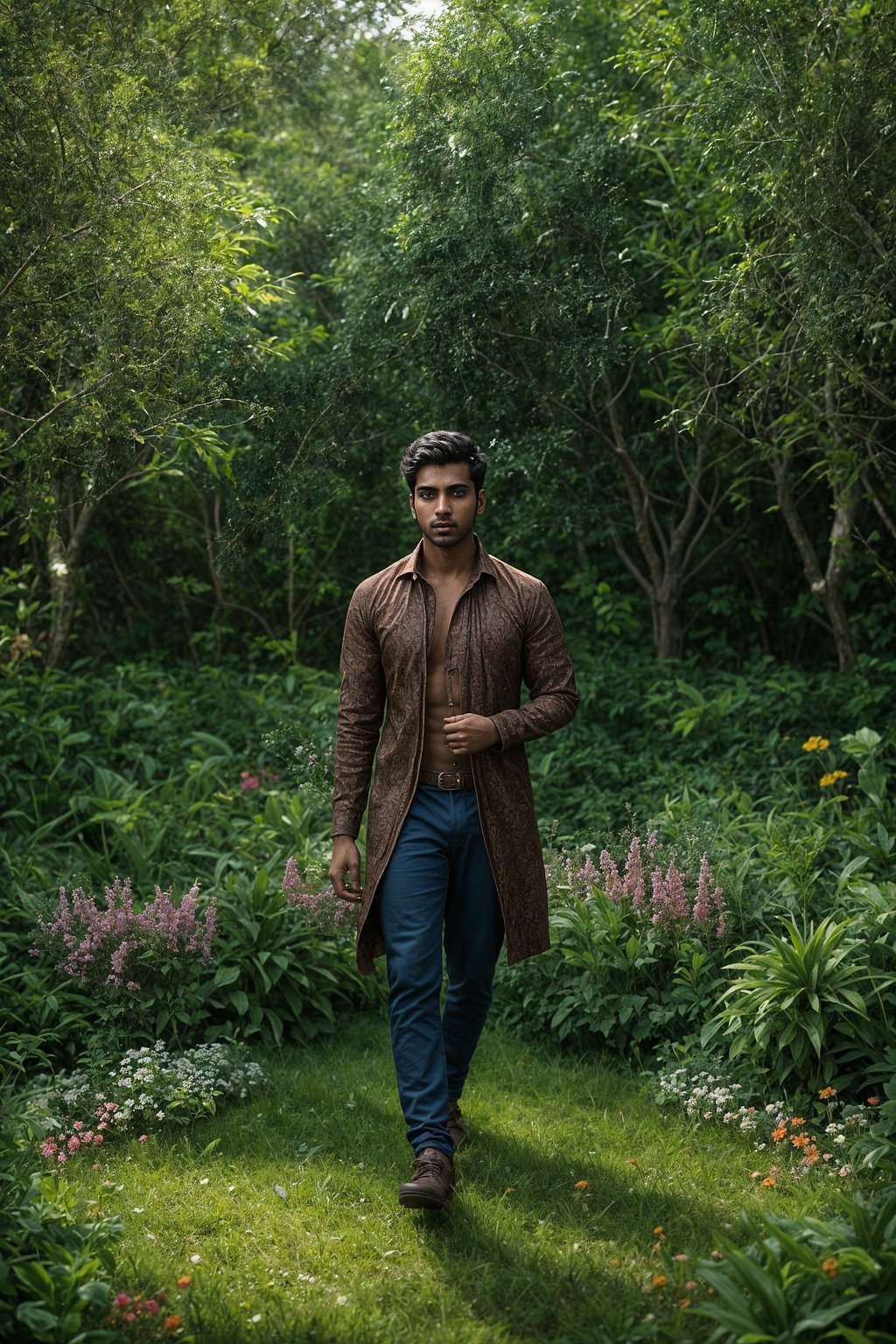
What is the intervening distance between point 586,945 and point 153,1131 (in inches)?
66.0

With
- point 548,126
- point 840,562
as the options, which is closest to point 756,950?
point 840,562

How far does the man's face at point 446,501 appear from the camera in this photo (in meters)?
3.69

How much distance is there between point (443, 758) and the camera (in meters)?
3.70

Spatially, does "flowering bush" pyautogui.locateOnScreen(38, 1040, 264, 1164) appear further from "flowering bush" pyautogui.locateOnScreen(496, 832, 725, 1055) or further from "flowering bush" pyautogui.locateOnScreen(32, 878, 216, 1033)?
"flowering bush" pyautogui.locateOnScreen(496, 832, 725, 1055)

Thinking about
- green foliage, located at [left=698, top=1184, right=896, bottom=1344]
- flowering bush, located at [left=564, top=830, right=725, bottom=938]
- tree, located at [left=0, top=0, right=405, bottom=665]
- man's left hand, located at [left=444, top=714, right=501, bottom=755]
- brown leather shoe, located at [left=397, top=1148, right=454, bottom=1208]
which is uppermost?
tree, located at [left=0, top=0, right=405, bottom=665]

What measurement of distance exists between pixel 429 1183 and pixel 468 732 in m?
1.16

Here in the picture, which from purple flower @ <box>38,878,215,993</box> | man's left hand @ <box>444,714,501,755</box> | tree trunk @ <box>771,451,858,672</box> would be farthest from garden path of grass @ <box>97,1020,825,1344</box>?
tree trunk @ <box>771,451,858,672</box>

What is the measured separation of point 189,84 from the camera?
583 cm

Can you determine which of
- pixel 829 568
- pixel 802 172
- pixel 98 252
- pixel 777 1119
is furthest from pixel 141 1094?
pixel 829 568

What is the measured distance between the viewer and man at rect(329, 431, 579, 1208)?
3574mm

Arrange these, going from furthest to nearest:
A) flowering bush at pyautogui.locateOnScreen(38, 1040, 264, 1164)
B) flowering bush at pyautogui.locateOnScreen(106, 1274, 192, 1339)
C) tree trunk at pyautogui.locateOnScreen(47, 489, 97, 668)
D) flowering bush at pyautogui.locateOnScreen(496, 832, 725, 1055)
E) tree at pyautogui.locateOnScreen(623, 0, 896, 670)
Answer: tree trunk at pyautogui.locateOnScreen(47, 489, 97, 668) → tree at pyautogui.locateOnScreen(623, 0, 896, 670) → flowering bush at pyautogui.locateOnScreen(496, 832, 725, 1055) → flowering bush at pyautogui.locateOnScreen(38, 1040, 264, 1164) → flowering bush at pyautogui.locateOnScreen(106, 1274, 192, 1339)

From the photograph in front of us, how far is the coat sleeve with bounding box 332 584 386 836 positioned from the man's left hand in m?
0.37

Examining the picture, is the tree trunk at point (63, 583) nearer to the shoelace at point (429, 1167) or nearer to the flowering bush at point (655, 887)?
the flowering bush at point (655, 887)

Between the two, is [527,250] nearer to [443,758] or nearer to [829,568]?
[829,568]
